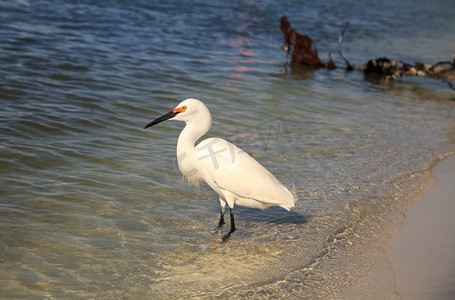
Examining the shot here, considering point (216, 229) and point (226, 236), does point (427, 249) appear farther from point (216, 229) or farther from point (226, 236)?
point (216, 229)

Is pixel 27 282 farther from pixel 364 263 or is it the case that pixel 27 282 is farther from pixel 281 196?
pixel 364 263

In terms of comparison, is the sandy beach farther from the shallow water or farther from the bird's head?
the bird's head

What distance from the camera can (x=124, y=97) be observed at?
868 centimetres

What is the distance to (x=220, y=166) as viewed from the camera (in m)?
4.69

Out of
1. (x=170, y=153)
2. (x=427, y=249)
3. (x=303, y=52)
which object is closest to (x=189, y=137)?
(x=170, y=153)

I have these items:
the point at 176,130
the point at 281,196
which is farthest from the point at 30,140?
the point at 281,196

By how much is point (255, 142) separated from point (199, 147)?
2685 millimetres

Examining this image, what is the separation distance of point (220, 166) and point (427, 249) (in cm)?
193

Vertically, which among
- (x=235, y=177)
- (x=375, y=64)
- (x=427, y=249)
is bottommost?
(x=427, y=249)

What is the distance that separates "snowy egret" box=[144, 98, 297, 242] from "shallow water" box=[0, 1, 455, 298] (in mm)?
385

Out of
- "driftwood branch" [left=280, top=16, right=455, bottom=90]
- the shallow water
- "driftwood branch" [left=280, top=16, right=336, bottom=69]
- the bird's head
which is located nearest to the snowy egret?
the bird's head

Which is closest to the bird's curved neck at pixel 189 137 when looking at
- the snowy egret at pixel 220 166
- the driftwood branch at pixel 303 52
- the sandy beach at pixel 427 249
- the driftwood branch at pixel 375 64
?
the snowy egret at pixel 220 166

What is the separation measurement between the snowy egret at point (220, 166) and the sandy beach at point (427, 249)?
1.08 m

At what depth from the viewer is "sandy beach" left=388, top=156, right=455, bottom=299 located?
3768mm
